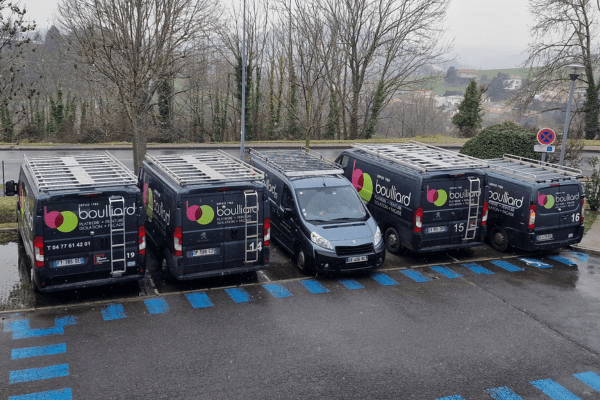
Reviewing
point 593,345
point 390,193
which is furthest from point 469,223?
point 593,345

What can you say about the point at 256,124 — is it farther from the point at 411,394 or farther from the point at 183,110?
the point at 411,394

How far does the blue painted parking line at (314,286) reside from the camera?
10.5m

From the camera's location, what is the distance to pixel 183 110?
3800cm

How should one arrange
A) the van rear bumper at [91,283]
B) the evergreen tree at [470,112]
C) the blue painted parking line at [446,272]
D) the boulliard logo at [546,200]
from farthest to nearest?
the evergreen tree at [470,112] → the boulliard logo at [546,200] → the blue painted parking line at [446,272] → the van rear bumper at [91,283]

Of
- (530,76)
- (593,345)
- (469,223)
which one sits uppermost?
(530,76)

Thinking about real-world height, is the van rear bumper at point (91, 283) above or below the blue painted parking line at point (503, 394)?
above

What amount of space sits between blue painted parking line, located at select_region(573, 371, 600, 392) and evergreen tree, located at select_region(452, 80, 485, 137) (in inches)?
1306

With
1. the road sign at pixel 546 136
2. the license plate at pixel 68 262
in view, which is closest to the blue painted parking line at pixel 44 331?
the license plate at pixel 68 262

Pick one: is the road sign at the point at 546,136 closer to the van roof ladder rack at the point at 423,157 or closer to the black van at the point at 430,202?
the van roof ladder rack at the point at 423,157

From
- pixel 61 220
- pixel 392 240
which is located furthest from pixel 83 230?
pixel 392 240

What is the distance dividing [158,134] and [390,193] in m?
25.8

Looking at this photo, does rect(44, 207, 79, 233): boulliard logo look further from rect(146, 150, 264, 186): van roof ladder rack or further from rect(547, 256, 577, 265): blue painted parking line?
rect(547, 256, 577, 265): blue painted parking line

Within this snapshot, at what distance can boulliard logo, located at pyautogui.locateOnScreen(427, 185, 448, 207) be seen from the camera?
11.9 metres

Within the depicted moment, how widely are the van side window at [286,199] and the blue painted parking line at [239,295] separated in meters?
2.43
